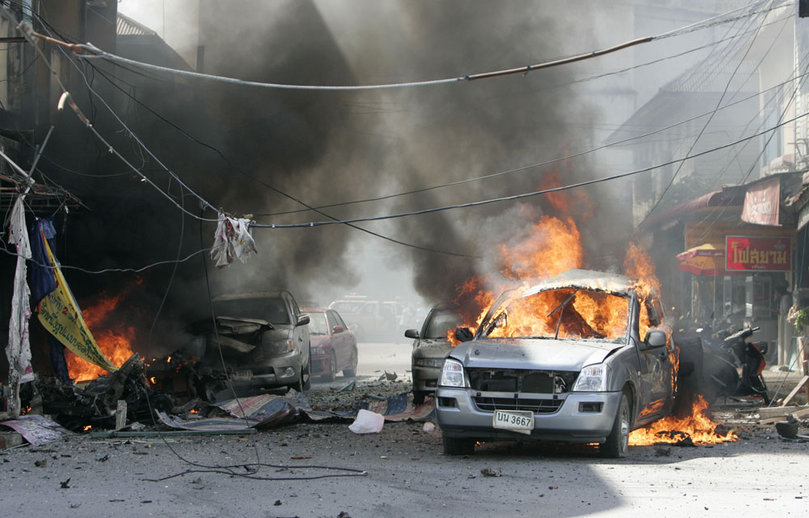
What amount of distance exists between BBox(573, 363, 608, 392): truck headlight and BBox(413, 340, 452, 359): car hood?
4.63 metres

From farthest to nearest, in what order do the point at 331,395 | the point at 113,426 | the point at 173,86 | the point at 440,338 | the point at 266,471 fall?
the point at 173,86, the point at 331,395, the point at 440,338, the point at 113,426, the point at 266,471

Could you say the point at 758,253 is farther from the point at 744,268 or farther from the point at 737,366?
the point at 737,366

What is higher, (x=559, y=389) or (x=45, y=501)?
(x=559, y=389)

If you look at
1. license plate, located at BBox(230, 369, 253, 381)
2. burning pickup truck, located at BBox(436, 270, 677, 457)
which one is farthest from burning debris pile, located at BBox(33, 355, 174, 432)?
burning pickup truck, located at BBox(436, 270, 677, 457)

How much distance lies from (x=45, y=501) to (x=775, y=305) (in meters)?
19.1

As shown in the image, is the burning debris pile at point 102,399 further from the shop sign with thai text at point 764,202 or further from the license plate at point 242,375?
the shop sign with thai text at point 764,202

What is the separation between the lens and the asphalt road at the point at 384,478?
5.52m

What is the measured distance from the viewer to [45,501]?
19.0 ft

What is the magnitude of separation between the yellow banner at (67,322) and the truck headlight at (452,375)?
4909 millimetres

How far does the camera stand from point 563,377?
286 inches

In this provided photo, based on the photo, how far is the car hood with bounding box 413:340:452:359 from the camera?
38.8 feet

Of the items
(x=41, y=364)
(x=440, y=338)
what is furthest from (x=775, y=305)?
(x=41, y=364)

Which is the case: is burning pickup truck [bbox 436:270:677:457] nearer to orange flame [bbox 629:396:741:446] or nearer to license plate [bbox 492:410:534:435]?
license plate [bbox 492:410:534:435]

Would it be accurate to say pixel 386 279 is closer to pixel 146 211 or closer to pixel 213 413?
pixel 146 211
